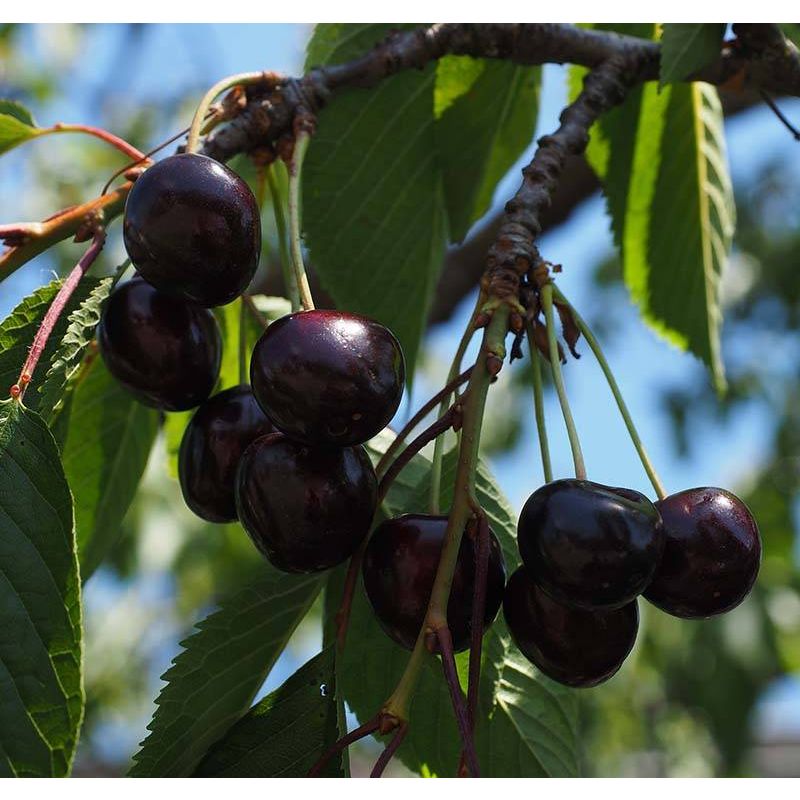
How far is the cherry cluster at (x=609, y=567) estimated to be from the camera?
1060 mm

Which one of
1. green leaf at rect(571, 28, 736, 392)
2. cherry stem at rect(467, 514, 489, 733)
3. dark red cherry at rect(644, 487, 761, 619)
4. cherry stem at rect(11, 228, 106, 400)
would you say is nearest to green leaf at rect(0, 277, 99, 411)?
cherry stem at rect(11, 228, 106, 400)

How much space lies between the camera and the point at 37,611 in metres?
1.06

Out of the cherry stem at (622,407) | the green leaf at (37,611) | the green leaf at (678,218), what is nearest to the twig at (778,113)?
the green leaf at (678,218)

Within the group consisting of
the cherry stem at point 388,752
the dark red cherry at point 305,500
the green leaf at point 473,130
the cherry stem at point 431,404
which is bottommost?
the cherry stem at point 388,752

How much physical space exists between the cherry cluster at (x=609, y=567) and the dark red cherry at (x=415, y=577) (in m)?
0.05

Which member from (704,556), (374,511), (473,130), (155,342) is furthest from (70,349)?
(473,130)

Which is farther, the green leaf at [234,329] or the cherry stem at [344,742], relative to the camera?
the green leaf at [234,329]

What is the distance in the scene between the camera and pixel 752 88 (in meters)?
1.85

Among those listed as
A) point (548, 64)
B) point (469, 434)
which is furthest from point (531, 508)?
point (548, 64)

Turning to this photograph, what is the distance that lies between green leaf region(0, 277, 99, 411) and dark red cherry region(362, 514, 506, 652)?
1.51 feet

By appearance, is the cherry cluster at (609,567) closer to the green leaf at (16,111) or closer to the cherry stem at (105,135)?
the cherry stem at (105,135)

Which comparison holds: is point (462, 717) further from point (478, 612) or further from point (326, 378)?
point (326, 378)

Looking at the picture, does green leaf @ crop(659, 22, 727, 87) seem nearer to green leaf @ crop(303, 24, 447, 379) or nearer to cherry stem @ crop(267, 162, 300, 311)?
green leaf @ crop(303, 24, 447, 379)

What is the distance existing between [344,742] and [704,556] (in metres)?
0.43
